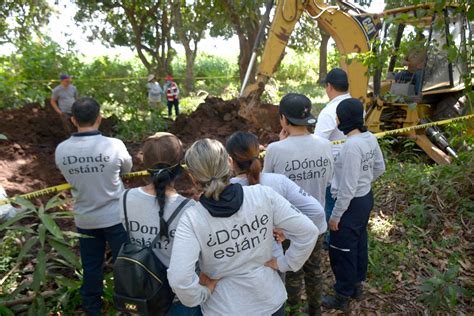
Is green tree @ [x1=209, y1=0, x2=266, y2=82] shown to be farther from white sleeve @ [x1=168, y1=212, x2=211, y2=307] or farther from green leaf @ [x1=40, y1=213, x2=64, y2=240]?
white sleeve @ [x1=168, y1=212, x2=211, y2=307]

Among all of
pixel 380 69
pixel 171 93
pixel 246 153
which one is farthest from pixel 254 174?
pixel 171 93

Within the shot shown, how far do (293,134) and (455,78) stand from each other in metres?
5.69

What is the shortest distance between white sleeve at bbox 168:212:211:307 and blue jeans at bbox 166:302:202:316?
15.6 inches

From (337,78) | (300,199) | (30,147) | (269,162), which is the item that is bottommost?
(30,147)

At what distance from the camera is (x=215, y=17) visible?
16438 millimetres

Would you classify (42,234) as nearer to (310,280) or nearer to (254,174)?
(254,174)

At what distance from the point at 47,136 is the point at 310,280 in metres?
7.44

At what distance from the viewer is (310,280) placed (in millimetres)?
3215

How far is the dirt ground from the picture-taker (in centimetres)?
622

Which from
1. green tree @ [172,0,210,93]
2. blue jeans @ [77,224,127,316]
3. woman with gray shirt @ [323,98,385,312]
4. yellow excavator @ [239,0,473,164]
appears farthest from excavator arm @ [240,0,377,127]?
green tree @ [172,0,210,93]

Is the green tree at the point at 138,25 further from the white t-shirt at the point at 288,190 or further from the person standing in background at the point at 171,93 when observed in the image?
the white t-shirt at the point at 288,190

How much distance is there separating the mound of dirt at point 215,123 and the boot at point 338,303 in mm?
5031

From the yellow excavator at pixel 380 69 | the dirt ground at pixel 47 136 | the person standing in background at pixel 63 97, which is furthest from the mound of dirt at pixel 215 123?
the person standing in background at pixel 63 97

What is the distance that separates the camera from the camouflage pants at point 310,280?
3115 millimetres
